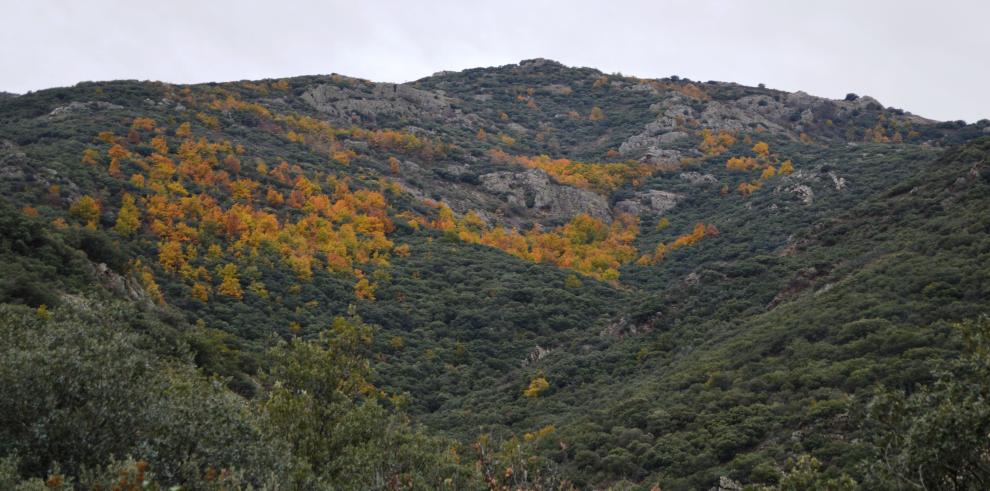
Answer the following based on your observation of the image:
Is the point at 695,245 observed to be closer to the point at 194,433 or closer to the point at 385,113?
the point at 385,113

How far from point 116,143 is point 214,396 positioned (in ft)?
209

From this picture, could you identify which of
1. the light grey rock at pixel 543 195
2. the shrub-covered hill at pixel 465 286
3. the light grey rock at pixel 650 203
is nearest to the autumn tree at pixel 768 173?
the shrub-covered hill at pixel 465 286

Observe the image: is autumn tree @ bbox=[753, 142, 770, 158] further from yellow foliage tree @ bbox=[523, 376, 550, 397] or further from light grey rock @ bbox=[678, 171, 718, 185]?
yellow foliage tree @ bbox=[523, 376, 550, 397]

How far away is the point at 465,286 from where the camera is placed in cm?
6581

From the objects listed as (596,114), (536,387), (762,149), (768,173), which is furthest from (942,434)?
(596,114)

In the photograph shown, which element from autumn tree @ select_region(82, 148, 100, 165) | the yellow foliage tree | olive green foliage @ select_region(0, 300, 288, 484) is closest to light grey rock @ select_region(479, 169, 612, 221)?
autumn tree @ select_region(82, 148, 100, 165)

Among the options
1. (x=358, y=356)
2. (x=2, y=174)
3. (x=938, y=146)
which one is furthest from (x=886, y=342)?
(x=938, y=146)

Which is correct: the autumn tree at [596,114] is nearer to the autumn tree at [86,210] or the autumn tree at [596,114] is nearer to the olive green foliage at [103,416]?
the autumn tree at [86,210]

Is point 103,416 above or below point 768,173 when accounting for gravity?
below

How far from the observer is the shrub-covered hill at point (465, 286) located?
19.2 meters

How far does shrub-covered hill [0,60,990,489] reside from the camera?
1919 cm

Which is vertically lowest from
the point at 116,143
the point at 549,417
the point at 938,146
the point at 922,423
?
the point at 549,417

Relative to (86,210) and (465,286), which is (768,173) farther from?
(86,210)

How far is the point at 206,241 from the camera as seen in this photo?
5678cm
